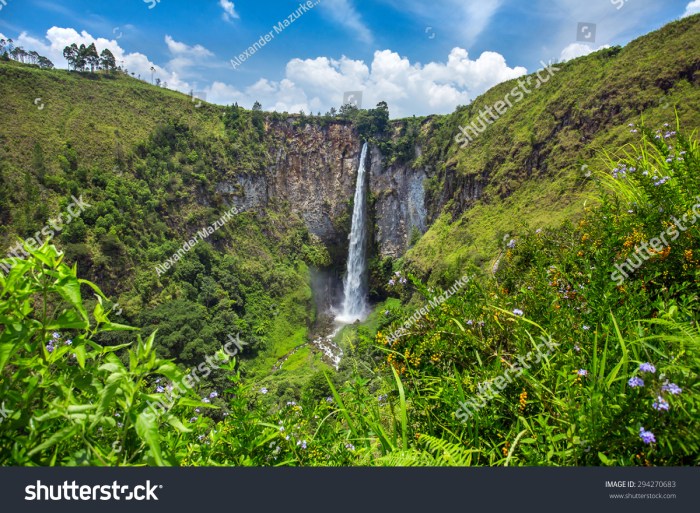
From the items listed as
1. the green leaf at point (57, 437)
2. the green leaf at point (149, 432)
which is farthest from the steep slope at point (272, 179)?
the green leaf at point (57, 437)

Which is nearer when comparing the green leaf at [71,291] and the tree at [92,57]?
the green leaf at [71,291]

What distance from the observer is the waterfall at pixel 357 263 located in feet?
147

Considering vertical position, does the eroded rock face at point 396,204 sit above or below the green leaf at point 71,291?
above

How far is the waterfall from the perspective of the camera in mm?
44884

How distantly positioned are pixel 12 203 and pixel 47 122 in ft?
39.6

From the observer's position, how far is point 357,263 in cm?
4862

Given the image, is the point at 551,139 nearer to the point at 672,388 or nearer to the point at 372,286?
the point at 372,286

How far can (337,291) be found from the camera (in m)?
48.5

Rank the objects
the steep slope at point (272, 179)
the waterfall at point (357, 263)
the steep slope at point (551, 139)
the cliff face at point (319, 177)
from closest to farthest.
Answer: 1. the steep slope at point (551, 139)
2. the steep slope at point (272, 179)
3. the waterfall at point (357, 263)
4. the cliff face at point (319, 177)

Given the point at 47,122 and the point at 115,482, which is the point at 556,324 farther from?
the point at 47,122

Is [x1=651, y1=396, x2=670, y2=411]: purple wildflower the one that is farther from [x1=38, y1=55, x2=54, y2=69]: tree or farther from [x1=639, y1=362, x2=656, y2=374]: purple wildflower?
[x1=38, y1=55, x2=54, y2=69]: tree

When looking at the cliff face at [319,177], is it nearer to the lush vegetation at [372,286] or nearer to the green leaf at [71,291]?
the lush vegetation at [372,286]

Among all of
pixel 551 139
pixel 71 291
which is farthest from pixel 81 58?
pixel 71 291

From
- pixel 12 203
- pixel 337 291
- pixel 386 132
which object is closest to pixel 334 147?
pixel 386 132
